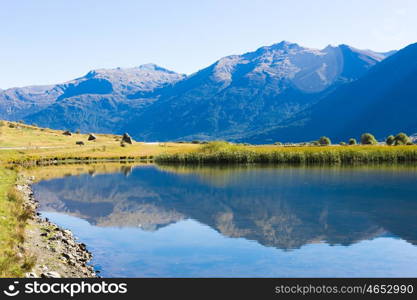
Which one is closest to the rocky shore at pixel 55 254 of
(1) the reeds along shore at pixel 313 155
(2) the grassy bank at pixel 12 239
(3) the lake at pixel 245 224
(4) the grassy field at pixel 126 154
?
(2) the grassy bank at pixel 12 239

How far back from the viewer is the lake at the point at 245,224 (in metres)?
26.2

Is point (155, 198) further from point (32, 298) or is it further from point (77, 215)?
point (32, 298)

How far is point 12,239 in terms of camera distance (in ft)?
79.3

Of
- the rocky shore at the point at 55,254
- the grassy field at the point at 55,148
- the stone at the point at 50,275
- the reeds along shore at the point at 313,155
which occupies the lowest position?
the stone at the point at 50,275

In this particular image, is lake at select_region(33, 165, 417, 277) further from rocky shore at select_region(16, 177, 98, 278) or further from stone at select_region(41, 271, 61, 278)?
stone at select_region(41, 271, 61, 278)

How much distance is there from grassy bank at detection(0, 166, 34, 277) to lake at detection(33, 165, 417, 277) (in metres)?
4.62

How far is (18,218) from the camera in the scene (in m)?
30.2

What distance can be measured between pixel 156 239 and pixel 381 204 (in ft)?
84.3

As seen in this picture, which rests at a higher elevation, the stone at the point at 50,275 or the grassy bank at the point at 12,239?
the grassy bank at the point at 12,239

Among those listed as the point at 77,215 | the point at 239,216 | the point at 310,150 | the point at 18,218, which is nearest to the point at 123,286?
the point at 18,218

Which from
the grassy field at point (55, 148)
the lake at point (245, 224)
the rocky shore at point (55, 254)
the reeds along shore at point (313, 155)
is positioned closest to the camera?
the rocky shore at point (55, 254)

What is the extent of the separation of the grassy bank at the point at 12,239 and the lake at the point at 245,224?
182 inches

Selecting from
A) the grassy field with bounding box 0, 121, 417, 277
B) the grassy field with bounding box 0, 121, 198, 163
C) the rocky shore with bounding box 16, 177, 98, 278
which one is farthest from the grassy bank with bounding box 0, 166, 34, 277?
the grassy field with bounding box 0, 121, 198, 163

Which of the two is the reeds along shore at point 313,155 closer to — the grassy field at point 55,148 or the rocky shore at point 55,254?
the grassy field at point 55,148
